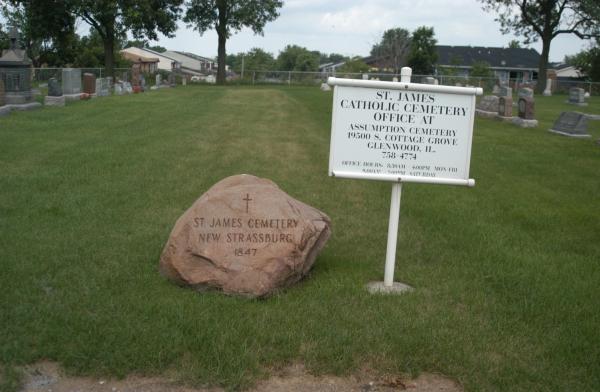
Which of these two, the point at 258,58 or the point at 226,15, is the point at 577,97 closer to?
the point at 226,15

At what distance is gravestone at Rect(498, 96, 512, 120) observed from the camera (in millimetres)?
22834

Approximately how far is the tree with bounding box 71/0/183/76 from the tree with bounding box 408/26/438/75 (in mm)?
24120

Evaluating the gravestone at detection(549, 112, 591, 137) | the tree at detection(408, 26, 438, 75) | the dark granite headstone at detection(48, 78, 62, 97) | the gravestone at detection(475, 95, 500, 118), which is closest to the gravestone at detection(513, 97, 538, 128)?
the gravestone at detection(549, 112, 591, 137)

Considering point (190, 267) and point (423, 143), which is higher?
point (423, 143)

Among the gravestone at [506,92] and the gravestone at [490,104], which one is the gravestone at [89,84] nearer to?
the gravestone at [490,104]

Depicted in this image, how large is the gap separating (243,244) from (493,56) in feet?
257

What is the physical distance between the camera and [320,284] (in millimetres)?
5480

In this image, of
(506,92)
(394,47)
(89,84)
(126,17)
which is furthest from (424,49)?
(89,84)

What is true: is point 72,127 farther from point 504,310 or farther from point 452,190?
point 504,310

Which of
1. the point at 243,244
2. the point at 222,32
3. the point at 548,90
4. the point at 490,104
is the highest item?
the point at 222,32

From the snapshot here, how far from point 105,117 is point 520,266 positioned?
48.5 ft

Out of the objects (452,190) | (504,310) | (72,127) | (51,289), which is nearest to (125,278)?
(51,289)

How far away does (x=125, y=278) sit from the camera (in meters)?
5.45

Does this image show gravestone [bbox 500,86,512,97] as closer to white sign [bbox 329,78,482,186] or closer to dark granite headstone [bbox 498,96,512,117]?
dark granite headstone [bbox 498,96,512,117]
